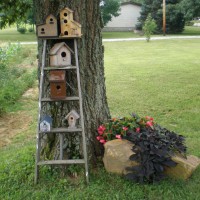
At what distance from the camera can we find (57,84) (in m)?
3.49

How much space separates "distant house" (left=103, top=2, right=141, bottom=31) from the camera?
39750 millimetres

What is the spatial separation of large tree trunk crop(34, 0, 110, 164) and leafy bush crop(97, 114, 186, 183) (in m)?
0.18

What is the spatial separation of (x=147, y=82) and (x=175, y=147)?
5.55m

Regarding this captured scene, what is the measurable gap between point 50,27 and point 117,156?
1.65m

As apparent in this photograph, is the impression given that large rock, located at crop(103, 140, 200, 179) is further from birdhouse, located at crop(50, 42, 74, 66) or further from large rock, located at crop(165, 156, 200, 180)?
birdhouse, located at crop(50, 42, 74, 66)

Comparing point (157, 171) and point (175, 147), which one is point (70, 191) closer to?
point (157, 171)

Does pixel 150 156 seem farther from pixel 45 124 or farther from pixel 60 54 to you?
pixel 60 54

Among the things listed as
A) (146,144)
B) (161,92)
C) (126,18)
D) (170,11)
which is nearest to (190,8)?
(170,11)

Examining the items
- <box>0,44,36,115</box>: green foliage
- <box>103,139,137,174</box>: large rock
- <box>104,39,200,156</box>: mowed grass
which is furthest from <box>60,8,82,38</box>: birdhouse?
<box>0,44,36,115</box>: green foliage

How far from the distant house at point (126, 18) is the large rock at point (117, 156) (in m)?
36.9

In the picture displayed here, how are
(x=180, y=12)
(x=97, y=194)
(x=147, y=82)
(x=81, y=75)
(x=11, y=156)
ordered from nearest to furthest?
1. (x=97, y=194)
2. (x=81, y=75)
3. (x=11, y=156)
4. (x=147, y=82)
5. (x=180, y=12)

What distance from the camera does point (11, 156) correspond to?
447cm

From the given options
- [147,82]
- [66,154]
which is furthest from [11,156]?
[147,82]

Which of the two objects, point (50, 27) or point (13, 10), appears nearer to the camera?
point (50, 27)
